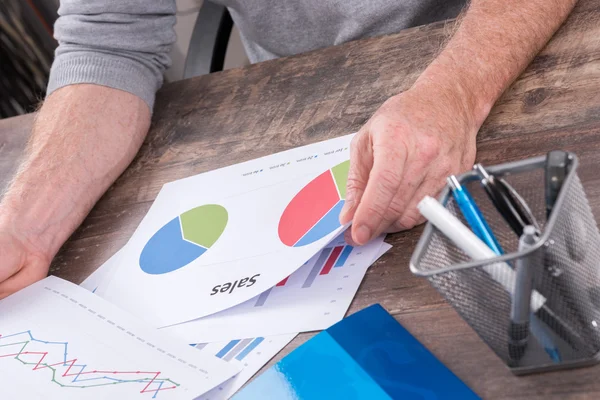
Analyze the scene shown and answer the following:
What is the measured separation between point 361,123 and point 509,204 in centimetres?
42

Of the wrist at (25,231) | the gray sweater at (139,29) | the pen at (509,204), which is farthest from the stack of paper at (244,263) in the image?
the gray sweater at (139,29)

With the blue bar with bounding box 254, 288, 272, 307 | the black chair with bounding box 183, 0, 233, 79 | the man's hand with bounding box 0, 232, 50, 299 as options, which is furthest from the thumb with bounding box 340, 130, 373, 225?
the black chair with bounding box 183, 0, 233, 79

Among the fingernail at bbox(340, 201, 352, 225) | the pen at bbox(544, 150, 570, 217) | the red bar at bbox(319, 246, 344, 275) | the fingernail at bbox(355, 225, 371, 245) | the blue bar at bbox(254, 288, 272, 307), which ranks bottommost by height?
the red bar at bbox(319, 246, 344, 275)

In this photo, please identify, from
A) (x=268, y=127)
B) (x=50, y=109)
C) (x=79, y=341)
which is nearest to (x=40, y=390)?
(x=79, y=341)

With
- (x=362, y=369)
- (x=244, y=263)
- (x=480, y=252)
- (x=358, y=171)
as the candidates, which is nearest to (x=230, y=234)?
(x=244, y=263)

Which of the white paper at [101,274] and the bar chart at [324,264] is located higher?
the white paper at [101,274]

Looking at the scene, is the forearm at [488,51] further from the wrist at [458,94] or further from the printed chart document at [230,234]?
the printed chart document at [230,234]

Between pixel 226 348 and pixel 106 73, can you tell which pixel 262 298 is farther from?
pixel 106 73

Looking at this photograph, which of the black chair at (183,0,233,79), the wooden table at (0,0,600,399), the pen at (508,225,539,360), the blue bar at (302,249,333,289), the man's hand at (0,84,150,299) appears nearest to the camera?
the pen at (508,225,539,360)

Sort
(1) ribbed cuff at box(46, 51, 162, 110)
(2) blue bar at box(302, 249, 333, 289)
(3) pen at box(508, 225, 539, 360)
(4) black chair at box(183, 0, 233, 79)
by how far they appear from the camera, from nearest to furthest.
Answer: (3) pen at box(508, 225, 539, 360) → (2) blue bar at box(302, 249, 333, 289) → (1) ribbed cuff at box(46, 51, 162, 110) → (4) black chair at box(183, 0, 233, 79)

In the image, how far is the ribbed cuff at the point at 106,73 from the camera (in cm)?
114

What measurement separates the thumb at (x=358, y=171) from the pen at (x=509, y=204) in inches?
9.0

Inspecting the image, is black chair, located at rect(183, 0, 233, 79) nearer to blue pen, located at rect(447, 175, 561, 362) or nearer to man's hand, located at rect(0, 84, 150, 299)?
man's hand, located at rect(0, 84, 150, 299)

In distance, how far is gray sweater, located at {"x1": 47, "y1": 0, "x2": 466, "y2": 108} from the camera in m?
1.15
